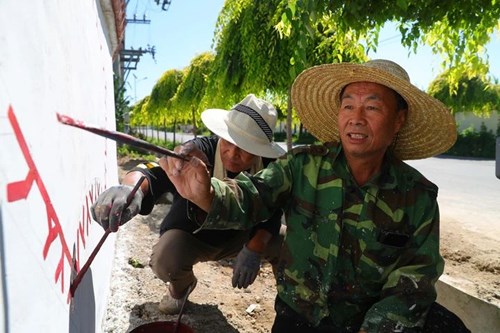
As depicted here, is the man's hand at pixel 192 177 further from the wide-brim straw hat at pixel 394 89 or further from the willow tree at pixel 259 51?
the willow tree at pixel 259 51

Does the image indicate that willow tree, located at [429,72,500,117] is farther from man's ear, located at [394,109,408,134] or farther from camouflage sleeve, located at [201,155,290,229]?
camouflage sleeve, located at [201,155,290,229]

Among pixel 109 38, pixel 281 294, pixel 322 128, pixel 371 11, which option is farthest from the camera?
pixel 109 38

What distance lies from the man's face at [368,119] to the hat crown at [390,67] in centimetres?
7

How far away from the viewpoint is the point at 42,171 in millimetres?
1032

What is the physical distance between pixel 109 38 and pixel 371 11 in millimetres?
2157

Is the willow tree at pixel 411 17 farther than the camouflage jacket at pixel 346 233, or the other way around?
the willow tree at pixel 411 17

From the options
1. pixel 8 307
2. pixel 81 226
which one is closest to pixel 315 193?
pixel 81 226

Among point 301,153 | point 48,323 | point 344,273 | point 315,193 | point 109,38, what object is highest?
point 109,38

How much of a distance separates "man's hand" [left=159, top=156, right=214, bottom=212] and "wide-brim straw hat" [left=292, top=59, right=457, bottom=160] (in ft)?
2.56

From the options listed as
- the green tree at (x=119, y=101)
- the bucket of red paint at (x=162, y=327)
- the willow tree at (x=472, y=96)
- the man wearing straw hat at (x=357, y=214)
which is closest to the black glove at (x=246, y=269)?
the man wearing straw hat at (x=357, y=214)

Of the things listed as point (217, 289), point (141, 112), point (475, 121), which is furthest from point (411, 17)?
point (475, 121)

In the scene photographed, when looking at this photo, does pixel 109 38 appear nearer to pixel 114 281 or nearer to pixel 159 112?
pixel 114 281

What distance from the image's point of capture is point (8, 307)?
2.52 feet

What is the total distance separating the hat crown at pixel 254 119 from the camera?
7.51 ft
